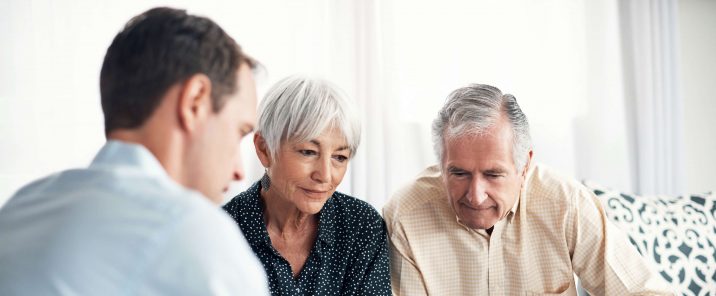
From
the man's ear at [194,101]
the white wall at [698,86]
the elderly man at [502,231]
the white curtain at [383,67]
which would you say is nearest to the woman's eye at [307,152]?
the elderly man at [502,231]

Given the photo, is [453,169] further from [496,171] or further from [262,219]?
[262,219]

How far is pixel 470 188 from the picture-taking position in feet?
6.75

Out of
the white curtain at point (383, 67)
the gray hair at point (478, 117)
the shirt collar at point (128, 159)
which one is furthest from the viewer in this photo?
the white curtain at point (383, 67)

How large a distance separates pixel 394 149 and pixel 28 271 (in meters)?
2.25

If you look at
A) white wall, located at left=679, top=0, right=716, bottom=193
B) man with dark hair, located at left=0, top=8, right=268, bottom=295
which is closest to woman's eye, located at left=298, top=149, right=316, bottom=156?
man with dark hair, located at left=0, top=8, right=268, bottom=295

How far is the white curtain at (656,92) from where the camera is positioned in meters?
3.39

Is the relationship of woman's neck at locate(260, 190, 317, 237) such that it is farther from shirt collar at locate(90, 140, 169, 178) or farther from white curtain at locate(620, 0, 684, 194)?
white curtain at locate(620, 0, 684, 194)

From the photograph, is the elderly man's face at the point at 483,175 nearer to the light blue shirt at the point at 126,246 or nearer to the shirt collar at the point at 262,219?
the shirt collar at the point at 262,219

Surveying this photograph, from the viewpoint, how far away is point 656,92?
3.40 metres

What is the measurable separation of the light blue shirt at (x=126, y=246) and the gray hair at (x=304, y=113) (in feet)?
3.63

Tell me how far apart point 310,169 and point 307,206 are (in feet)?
0.30


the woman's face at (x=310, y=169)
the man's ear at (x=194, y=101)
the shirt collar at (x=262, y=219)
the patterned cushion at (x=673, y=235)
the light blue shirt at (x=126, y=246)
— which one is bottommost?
the patterned cushion at (x=673, y=235)

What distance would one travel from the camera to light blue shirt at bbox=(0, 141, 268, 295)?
795 millimetres

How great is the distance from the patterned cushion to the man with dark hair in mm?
1886
